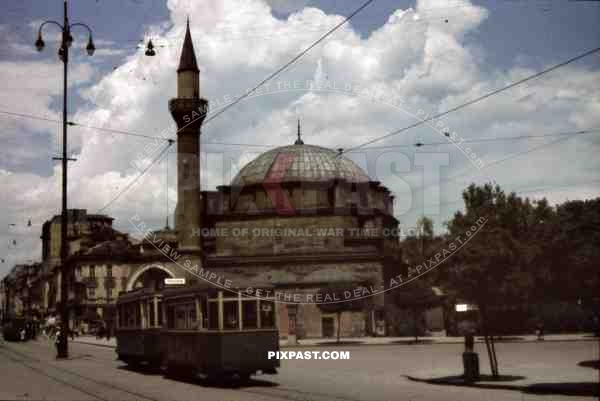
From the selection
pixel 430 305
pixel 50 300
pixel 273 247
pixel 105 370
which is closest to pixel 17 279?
pixel 50 300

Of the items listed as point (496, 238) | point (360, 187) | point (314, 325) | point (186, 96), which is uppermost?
point (186, 96)

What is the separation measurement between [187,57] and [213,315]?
33.1 metres

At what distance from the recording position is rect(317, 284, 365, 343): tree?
151 ft

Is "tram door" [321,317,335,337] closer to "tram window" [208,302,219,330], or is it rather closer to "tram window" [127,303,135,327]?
"tram window" [127,303,135,327]

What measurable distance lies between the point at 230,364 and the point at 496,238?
25.1 metres

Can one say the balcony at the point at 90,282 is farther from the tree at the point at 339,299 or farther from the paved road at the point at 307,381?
the paved road at the point at 307,381

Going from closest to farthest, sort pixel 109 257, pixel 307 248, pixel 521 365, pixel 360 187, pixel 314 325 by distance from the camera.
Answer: pixel 521 365 < pixel 314 325 < pixel 307 248 < pixel 360 187 < pixel 109 257

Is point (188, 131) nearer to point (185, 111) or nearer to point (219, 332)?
point (185, 111)

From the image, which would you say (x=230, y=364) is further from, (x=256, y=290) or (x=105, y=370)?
(x=105, y=370)

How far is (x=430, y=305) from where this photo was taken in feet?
151

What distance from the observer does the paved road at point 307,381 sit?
564 inches

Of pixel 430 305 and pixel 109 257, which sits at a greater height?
pixel 109 257

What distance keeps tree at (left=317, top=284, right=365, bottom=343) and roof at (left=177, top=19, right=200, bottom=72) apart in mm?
17039

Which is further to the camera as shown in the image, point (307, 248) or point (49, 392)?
point (307, 248)
